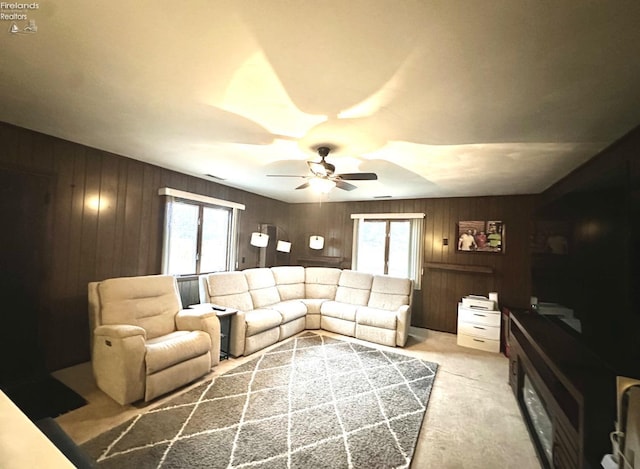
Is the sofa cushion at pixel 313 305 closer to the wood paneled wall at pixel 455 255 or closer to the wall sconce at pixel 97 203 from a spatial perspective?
the wood paneled wall at pixel 455 255

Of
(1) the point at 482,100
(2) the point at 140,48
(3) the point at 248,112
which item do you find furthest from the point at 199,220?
(1) the point at 482,100

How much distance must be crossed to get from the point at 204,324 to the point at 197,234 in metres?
1.84

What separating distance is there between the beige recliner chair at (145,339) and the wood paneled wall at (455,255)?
135 inches

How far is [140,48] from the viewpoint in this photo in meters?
1.37

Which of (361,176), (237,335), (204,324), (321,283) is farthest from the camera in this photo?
(321,283)

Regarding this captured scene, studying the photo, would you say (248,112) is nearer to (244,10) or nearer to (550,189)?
(244,10)

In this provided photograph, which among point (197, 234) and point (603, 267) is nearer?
point (603, 267)

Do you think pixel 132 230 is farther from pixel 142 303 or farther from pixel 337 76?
pixel 337 76

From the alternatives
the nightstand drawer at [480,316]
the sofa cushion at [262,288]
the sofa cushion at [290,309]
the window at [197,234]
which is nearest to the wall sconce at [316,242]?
the sofa cushion at [262,288]

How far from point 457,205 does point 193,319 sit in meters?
4.47

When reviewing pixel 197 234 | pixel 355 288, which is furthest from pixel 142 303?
pixel 355 288

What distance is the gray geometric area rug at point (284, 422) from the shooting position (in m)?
1.71

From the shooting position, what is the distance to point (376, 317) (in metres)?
3.95

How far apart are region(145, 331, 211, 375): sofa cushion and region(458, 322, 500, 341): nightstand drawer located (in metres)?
3.63
